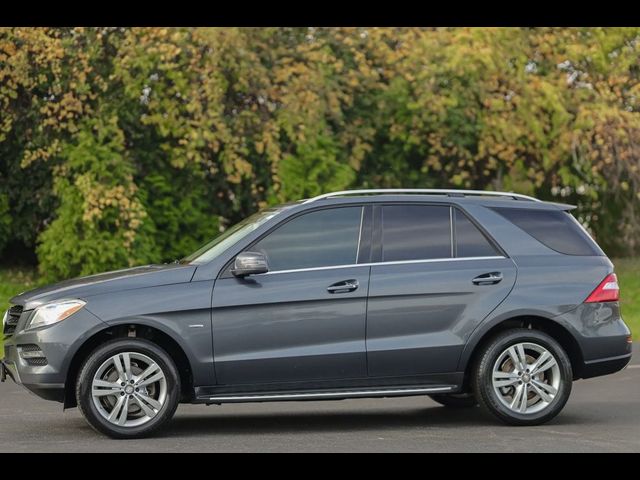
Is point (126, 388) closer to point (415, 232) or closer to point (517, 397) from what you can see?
point (415, 232)

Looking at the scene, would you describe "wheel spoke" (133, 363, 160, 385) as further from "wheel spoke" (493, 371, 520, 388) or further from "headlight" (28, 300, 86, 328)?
"wheel spoke" (493, 371, 520, 388)

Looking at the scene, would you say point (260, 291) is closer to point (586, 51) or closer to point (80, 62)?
point (80, 62)

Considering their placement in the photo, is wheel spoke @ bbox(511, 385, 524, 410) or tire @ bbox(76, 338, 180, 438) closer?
tire @ bbox(76, 338, 180, 438)

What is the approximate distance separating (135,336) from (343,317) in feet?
4.88

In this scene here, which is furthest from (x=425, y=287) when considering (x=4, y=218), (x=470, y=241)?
(x=4, y=218)

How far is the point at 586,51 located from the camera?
2373 cm

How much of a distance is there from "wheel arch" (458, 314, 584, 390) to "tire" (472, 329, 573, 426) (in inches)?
2.1

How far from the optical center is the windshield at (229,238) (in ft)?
32.5

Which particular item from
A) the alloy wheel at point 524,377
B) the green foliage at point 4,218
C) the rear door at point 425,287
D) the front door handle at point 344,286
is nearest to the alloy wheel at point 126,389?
the front door handle at point 344,286

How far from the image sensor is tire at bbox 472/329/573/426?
32.6ft

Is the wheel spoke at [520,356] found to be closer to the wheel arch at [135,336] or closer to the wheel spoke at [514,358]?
the wheel spoke at [514,358]

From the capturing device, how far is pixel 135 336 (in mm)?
9734

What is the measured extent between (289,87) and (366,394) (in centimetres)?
1300

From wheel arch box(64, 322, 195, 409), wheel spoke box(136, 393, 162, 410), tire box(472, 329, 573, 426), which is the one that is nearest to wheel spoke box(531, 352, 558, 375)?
tire box(472, 329, 573, 426)
